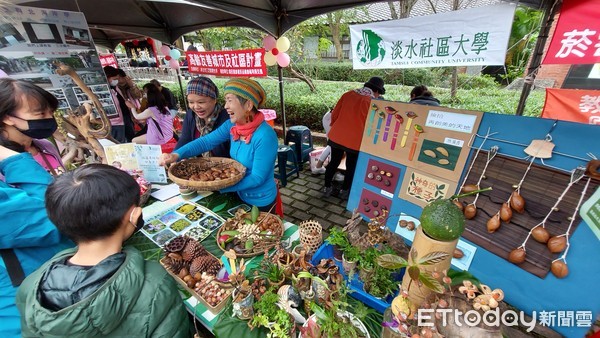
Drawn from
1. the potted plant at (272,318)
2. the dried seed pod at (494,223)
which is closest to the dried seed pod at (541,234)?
the dried seed pod at (494,223)

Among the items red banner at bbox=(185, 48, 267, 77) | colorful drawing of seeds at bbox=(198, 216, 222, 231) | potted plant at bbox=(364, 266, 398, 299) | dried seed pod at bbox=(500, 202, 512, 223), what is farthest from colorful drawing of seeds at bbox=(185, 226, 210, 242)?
red banner at bbox=(185, 48, 267, 77)

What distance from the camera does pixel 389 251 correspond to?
4.36ft

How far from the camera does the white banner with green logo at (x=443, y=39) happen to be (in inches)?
68.3

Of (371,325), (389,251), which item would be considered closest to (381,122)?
(389,251)

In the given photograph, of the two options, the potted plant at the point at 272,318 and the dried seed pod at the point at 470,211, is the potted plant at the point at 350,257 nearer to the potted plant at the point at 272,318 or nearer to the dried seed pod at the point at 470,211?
the potted plant at the point at 272,318

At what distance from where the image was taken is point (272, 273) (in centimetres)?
130

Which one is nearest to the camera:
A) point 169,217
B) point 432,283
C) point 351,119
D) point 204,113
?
point 432,283

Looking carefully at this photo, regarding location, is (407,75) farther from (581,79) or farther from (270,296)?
(270,296)

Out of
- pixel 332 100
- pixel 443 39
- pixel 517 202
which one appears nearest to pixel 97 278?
pixel 517 202

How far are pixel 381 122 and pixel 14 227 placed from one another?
216 centimetres

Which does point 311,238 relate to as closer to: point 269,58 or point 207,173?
point 207,173

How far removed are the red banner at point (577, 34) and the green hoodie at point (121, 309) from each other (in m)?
2.75

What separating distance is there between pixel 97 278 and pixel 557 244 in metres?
1.93

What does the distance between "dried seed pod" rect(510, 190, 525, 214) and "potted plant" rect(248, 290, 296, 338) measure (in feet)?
4.01
